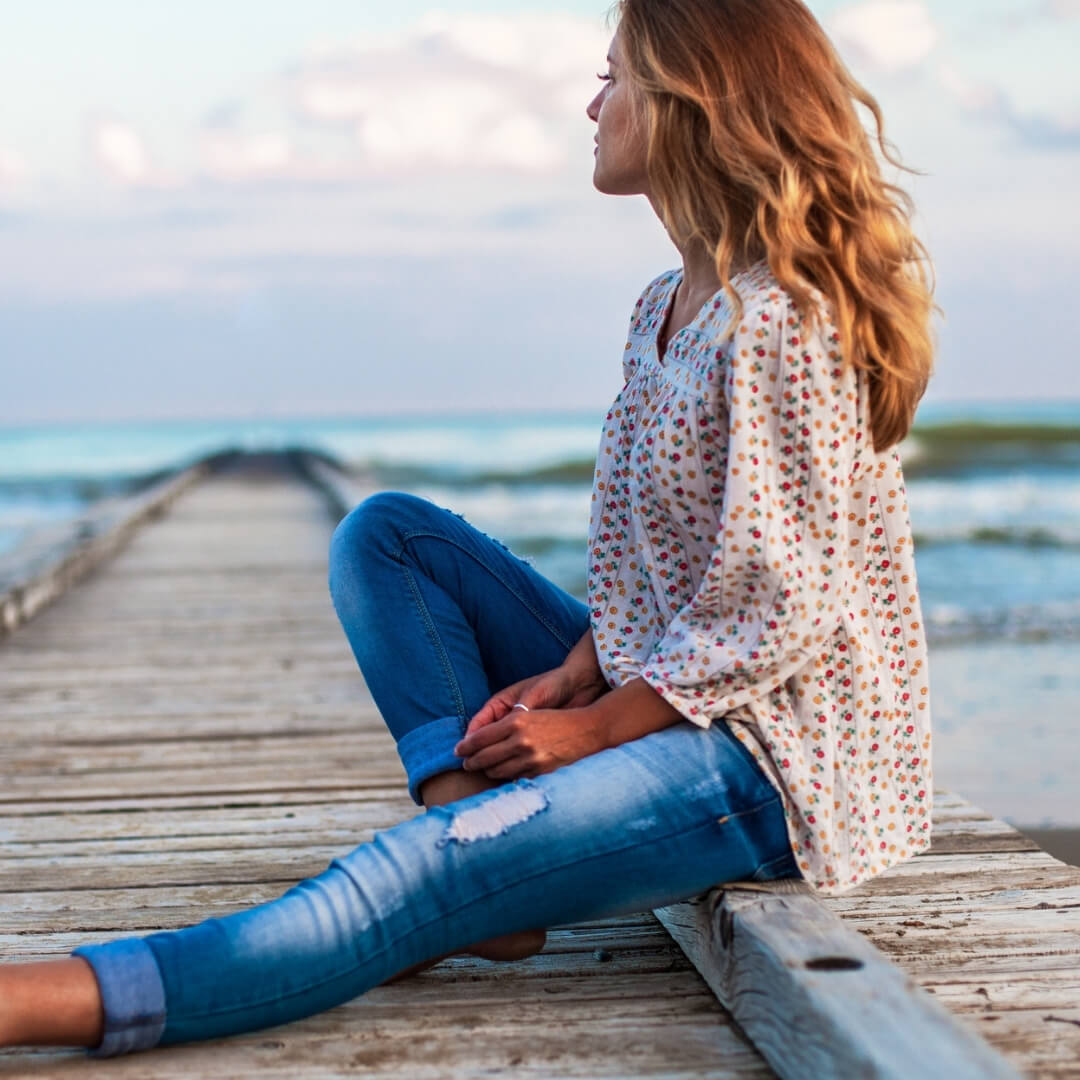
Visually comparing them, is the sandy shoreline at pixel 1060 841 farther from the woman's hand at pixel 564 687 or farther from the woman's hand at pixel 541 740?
the woman's hand at pixel 541 740

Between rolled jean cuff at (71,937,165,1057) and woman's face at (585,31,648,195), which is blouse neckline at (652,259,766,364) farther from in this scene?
rolled jean cuff at (71,937,165,1057)

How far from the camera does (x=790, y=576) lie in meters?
1.59

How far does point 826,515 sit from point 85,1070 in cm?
103

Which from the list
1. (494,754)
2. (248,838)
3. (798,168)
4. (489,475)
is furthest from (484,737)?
(489,475)

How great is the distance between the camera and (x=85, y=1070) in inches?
58.9

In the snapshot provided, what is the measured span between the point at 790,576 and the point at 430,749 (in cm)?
56

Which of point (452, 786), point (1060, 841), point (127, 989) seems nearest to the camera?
point (127, 989)

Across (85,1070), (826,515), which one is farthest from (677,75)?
(85,1070)

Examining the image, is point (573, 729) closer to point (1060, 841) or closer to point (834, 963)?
point (834, 963)

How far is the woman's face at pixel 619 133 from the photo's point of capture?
1761 mm

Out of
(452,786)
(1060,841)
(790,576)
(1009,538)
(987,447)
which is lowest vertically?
(1060,841)

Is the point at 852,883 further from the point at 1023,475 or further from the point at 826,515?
the point at 1023,475

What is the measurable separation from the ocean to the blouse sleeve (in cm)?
231

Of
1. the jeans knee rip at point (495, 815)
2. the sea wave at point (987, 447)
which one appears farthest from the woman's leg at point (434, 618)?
the sea wave at point (987, 447)
